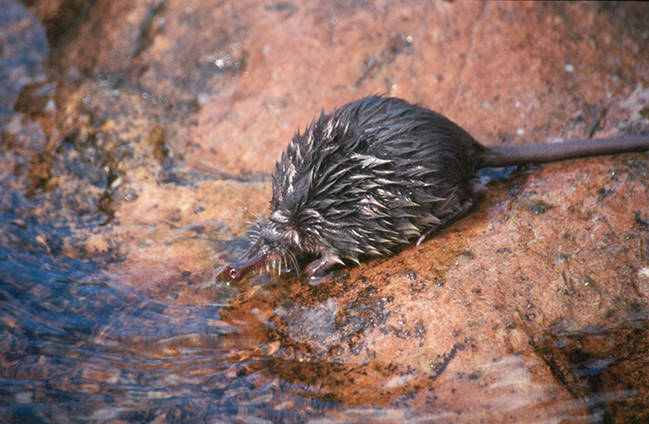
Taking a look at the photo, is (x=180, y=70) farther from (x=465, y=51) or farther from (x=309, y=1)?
(x=465, y=51)

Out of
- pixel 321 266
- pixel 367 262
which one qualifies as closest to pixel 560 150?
pixel 367 262

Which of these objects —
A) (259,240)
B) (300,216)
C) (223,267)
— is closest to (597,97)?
(300,216)

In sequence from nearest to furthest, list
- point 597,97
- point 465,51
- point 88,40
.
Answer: point 597,97, point 465,51, point 88,40

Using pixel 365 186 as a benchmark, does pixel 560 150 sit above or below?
above

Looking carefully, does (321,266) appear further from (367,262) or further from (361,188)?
(361,188)

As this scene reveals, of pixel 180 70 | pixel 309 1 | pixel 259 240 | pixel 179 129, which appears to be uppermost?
pixel 309 1

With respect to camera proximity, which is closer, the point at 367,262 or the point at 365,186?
the point at 365,186
